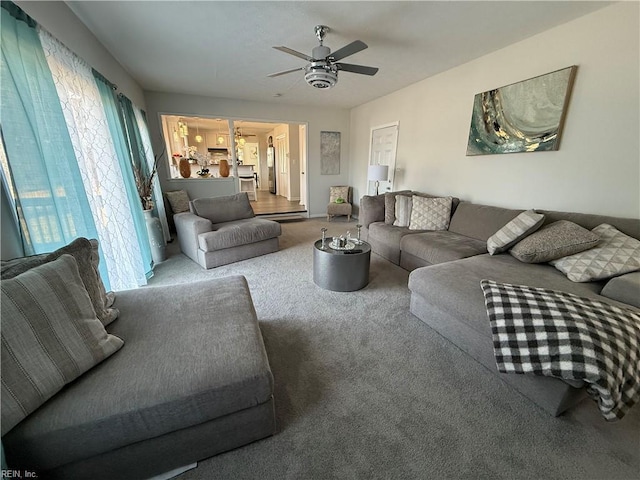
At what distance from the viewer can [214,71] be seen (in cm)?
353

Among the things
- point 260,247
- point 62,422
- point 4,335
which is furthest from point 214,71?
point 62,422

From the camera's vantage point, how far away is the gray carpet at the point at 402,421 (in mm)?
1096

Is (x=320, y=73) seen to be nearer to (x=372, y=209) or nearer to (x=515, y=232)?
(x=372, y=209)

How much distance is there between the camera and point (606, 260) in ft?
5.77

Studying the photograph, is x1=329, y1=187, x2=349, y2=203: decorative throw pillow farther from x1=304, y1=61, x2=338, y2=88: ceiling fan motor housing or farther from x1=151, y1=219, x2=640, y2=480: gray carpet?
x1=151, y1=219, x2=640, y2=480: gray carpet

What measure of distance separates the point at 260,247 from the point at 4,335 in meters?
2.76

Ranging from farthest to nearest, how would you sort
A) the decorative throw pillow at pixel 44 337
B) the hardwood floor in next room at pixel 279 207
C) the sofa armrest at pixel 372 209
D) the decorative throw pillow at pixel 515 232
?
1. the hardwood floor in next room at pixel 279 207
2. the sofa armrest at pixel 372 209
3. the decorative throw pillow at pixel 515 232
4. the decorative throw pillow at pixel 44 337

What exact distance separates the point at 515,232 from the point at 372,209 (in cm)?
186

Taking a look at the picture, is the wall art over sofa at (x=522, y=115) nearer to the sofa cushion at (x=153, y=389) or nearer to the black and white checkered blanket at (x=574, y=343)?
the black and white checkered blanket at (x=574, y=343)

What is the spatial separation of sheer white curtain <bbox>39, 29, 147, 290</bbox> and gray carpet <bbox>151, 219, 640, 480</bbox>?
63.7 inches

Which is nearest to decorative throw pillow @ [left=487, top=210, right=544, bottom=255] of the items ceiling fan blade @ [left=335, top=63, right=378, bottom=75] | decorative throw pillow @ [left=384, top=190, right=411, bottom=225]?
decorative throw pillow @ [left=384, top=190, right=411, bottom=225]

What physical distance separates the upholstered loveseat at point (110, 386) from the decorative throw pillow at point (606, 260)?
2318 millimetres

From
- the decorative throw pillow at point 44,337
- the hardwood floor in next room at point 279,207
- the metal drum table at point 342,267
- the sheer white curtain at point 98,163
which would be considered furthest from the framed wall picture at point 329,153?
the decorative throw pillow at point 44,337

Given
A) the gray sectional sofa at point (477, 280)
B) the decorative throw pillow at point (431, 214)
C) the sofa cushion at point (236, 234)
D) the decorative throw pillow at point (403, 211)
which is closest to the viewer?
the gray sectional sofa at point (477, 280)
